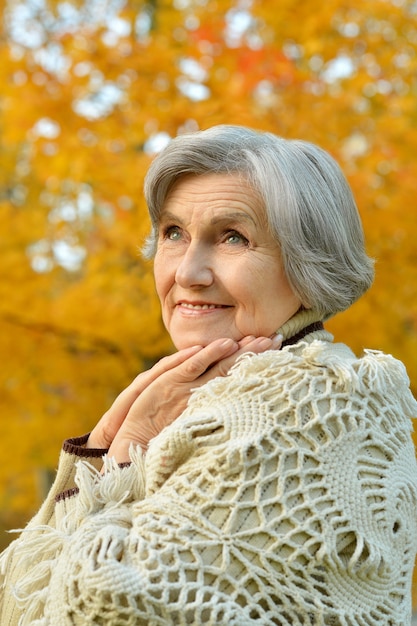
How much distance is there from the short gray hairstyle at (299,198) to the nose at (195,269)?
0.19 meters

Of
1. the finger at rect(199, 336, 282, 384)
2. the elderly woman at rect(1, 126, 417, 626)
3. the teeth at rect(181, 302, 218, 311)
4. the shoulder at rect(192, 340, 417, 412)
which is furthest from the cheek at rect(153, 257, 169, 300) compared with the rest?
the shoulder at rect(192, 340, 417, 412)

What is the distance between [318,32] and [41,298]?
223cm

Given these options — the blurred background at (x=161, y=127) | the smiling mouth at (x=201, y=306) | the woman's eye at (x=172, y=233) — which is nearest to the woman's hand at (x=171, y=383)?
the smiling mouth at (x=201, y=306)

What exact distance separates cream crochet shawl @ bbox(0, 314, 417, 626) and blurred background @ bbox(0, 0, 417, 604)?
2583 mm

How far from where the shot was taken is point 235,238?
7.42 ft

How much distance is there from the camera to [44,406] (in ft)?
19.2

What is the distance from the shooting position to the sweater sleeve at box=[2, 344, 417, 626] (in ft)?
5.69

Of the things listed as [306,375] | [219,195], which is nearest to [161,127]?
[219,195]

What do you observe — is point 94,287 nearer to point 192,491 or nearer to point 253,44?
point 253,44

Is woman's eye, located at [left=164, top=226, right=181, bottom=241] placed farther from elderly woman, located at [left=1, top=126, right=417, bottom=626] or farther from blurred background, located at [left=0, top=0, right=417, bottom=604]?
blurred background, located at [left=0, top=0, right=417, bottom=604]

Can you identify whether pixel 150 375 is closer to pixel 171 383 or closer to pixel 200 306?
pixel 171 383

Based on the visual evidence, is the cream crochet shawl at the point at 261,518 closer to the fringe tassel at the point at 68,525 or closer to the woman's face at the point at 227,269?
the fringe tassel at the point at 68,525

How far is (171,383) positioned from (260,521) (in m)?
0.52

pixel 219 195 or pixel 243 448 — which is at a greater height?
pixel 219 195
